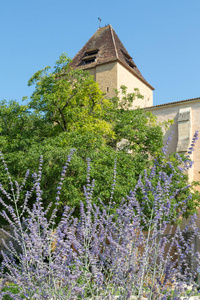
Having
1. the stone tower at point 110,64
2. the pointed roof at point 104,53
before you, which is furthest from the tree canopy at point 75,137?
the pointed roof at point 104,53

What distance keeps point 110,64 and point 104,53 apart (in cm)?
202

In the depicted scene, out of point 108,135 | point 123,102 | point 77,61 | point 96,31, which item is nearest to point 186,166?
point 108,135

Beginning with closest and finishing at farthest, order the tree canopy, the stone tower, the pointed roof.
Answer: the tree canopy, the stone tower, the pointed roof

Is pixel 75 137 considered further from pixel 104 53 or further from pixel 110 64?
pixel 104 53

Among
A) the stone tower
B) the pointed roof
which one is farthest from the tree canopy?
the pointed roof

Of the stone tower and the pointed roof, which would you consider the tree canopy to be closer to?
the stone tower

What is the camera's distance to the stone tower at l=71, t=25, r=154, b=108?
26.6m

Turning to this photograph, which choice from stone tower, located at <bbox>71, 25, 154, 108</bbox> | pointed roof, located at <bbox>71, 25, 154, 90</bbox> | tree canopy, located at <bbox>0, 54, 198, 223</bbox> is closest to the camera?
tree canopy, located at <bbox>0, 54, 198, 223</bbox>

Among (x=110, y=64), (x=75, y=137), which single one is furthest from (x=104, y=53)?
(x=75, y=137)

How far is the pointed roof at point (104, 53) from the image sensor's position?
27.8 m

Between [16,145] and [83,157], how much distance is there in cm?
398

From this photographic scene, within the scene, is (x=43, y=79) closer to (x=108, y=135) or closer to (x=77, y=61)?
(x=108, y=135)

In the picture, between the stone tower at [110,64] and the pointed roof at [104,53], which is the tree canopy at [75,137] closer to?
the stone tower at [110,64]

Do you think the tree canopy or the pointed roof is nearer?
the tree canopy
